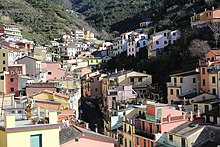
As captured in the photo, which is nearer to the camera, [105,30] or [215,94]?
[215,94]

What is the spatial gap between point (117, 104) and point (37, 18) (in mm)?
80687

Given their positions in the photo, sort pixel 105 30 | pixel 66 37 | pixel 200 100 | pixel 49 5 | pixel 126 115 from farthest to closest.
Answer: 1. pixel 105 30
2. pixel 49 5
3. pixel 66 37
4. pixel 200 100
5. pixel 126 115

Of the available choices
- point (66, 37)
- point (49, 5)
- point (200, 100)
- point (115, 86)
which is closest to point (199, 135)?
point (200, 100)

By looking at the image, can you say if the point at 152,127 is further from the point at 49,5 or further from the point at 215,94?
the point at 49,5

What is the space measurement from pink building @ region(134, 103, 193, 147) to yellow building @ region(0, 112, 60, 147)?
18398 millimetres

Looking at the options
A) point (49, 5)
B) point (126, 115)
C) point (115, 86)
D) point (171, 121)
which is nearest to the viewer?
point (171, 121)

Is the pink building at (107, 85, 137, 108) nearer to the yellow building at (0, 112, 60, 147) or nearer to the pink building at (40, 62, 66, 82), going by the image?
the pink building at (40, 62, 66, 82)

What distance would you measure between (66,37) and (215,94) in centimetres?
7850

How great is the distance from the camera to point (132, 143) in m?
34.0

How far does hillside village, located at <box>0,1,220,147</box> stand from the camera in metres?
18.8

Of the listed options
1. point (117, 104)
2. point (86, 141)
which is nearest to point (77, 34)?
point (117, 104)

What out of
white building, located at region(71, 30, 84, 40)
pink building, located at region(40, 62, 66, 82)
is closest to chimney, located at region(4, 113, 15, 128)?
pink building, located at region(40, 62, 66, 82)

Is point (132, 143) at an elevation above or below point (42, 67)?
below

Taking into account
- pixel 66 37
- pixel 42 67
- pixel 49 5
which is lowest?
pixel 42 67
